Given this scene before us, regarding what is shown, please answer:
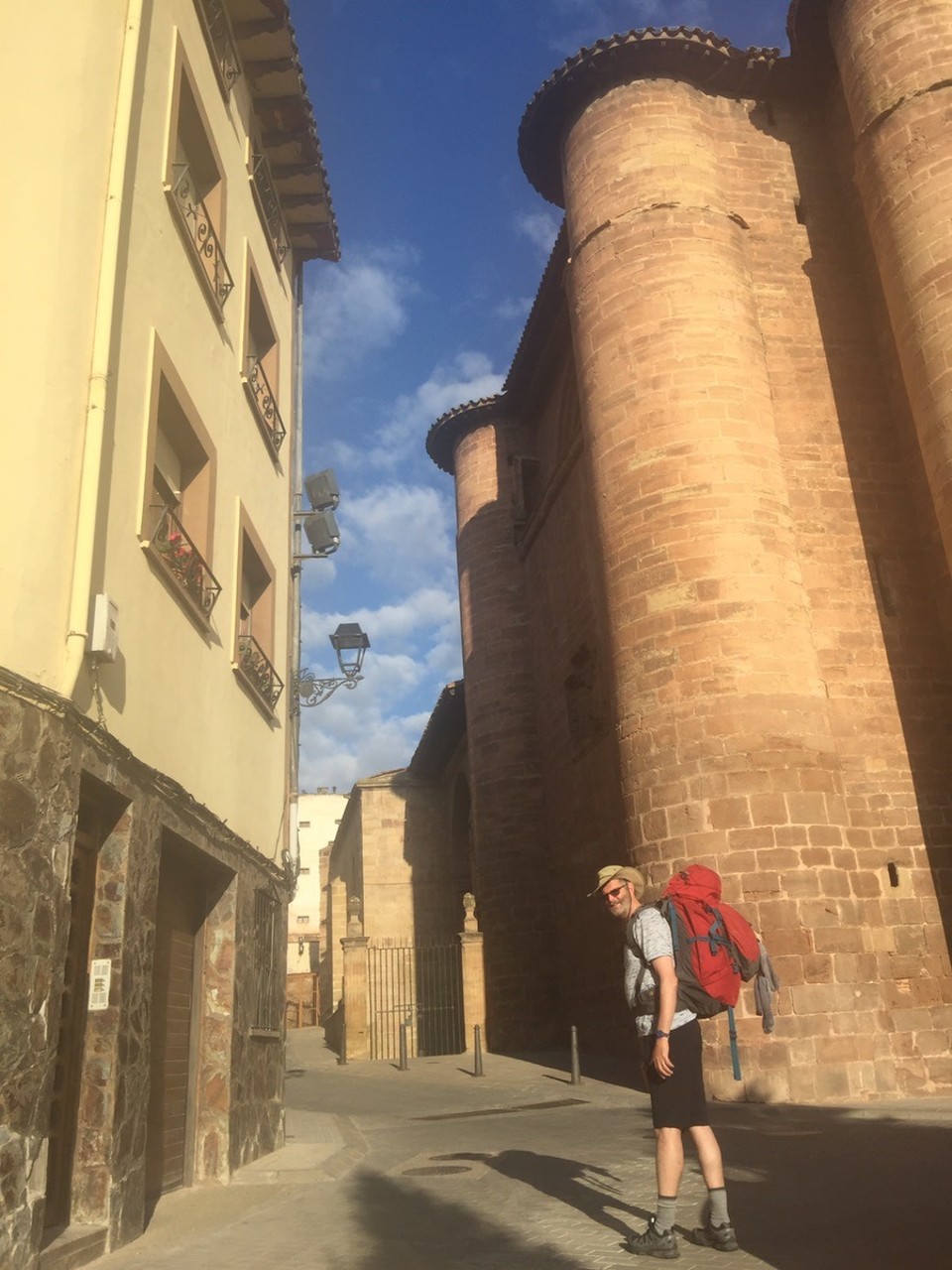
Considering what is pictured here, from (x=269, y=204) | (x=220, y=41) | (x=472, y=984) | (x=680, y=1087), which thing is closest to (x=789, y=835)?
(x=680, y=1087)

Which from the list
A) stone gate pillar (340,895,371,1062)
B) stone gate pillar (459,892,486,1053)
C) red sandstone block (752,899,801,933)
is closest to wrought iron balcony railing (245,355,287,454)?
red sandstone block (752,899,801,933)

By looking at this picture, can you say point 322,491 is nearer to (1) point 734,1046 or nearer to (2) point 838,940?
(2) point 838,940

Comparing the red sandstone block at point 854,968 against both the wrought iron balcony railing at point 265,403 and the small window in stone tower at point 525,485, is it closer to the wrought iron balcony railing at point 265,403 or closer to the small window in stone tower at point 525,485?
the wrought iron balcony railing at point 265,403

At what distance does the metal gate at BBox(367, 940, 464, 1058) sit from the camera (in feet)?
72.8

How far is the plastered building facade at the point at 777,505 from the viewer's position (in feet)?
36.3

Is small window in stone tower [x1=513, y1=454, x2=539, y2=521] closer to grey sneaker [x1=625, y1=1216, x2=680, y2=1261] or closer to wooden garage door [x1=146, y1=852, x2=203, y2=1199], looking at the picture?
wooden garage door [x1=146, y1=852, x2=203, y2=1199]

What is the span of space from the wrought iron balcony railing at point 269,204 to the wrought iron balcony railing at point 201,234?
238 centimetres

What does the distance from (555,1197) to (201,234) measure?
705cm

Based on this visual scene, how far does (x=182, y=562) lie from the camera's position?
705 cm

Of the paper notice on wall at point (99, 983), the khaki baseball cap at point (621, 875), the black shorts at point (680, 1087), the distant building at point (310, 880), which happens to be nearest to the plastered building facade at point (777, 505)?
the khaki baseball cap at point (621, 875)

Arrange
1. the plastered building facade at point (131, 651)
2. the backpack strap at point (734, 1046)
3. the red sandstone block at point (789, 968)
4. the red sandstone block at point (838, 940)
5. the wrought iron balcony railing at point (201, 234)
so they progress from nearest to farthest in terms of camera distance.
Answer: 1. the plastered building facade at point (131, 651)
2. the backpack strap at point (734, 1046)
3. the wrought iron balcony railing at point (201, 234)
4. the red sandstone block at point (789, 968)
5. the red sandstone block at point (838, 940)

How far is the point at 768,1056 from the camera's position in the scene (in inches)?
400

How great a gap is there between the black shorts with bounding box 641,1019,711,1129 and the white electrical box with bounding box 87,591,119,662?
10.1ft

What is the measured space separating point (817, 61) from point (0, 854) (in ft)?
53.9
